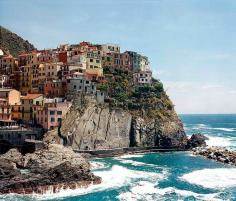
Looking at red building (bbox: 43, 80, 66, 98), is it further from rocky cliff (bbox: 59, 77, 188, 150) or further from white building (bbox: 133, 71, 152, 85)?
white building (bbox: 133, 71, 152, 85)

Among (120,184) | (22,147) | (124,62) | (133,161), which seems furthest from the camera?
(124,62)

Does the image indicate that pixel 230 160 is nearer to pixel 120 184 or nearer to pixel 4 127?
pixel 120 184

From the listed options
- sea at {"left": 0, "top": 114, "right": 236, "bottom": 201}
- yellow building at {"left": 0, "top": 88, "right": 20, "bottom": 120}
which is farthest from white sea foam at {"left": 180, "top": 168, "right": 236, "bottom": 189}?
yellow building at {"left": 0, "top": 88, "right": 20, "bottom": 120}

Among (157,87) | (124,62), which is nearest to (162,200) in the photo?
(157,87)

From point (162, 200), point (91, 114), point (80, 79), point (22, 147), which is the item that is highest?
point (80, 79)

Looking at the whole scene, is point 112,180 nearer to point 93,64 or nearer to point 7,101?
point 7,101

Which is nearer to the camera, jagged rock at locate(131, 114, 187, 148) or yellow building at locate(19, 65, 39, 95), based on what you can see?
jagged rock at locate(131, 114, 187, 148)

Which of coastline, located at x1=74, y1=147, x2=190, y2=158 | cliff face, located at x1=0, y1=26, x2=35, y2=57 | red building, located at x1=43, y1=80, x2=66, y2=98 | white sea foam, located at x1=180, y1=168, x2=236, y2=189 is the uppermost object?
cliff face, located at x1=0, y1=26, x2=35, y2=57
